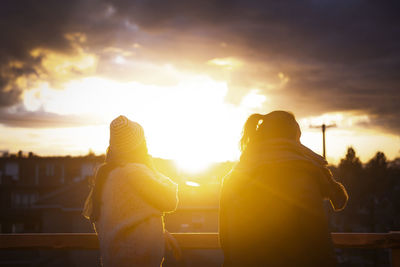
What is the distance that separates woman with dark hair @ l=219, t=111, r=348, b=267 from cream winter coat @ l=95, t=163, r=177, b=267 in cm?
61

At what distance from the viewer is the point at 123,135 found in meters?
2.72

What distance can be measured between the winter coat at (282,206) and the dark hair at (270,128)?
6 cm

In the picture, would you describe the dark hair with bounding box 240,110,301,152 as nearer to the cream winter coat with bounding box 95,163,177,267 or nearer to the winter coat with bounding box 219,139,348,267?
the winter coat with bounding box 219,139,348,267

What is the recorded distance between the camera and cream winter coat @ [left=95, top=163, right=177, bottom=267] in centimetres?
266

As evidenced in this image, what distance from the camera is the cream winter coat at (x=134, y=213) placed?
8.72ft

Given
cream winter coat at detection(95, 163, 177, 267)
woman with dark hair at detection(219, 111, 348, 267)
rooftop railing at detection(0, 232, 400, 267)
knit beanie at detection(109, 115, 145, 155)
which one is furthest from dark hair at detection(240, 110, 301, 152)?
rooftop railing at detection(0, 232, 400, 267)

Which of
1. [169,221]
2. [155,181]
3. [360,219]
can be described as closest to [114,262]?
[155,181]

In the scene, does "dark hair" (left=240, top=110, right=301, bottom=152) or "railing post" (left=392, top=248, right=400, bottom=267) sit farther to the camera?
"railing post" (left=392, top=248, right=400, bottom=267)

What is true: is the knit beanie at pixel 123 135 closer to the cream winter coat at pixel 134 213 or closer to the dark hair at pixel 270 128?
the cream winter coat at pixel 134 213

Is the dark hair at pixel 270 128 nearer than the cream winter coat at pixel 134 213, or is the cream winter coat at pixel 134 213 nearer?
the dark hair at pixel 270 128

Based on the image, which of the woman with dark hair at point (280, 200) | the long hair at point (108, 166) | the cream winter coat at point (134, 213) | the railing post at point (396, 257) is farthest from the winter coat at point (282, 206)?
the railing post at point (396, 257)

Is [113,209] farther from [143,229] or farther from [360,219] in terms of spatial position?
[360,219]

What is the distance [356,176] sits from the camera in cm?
3544

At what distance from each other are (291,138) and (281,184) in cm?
30
